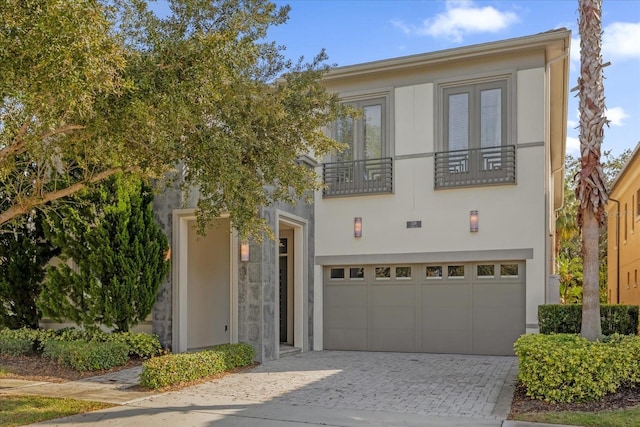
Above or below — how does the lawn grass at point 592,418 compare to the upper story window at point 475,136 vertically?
below

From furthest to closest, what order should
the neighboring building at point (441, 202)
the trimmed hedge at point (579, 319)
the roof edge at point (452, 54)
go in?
the neighboring building at point (441, 202) < the roof edge at point (452, 54) < the trimmed hedge at point (579, 319)

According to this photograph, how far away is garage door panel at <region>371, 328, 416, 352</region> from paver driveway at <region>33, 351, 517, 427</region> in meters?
1.66

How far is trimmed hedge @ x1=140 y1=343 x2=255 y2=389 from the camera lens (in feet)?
28.6

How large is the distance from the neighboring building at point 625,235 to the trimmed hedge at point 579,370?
32.7 feet

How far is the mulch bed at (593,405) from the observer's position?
7.04m

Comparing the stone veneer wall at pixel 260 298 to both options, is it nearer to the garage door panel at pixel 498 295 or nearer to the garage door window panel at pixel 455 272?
the garage door window panel at pixel 455 272

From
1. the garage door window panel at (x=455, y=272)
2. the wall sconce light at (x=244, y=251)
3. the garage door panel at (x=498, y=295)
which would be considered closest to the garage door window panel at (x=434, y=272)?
the garage door window panel at (x=455, y=272)

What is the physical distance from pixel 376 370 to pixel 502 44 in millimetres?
7348

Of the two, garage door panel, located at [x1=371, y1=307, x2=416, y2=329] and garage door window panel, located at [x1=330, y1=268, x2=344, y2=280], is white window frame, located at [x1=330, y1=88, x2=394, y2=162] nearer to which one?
garage door window panel, located at [x1=330, y1=268, x2=344, y2=280]

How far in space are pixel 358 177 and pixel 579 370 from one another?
24.7 feet

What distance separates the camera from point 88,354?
10.2m

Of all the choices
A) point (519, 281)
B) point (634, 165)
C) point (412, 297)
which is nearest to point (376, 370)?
point (412, 297)

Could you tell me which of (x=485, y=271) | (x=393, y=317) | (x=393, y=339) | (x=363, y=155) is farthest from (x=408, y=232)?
(x=393, y=339)

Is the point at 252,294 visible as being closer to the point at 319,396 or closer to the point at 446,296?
the point at 319,396
